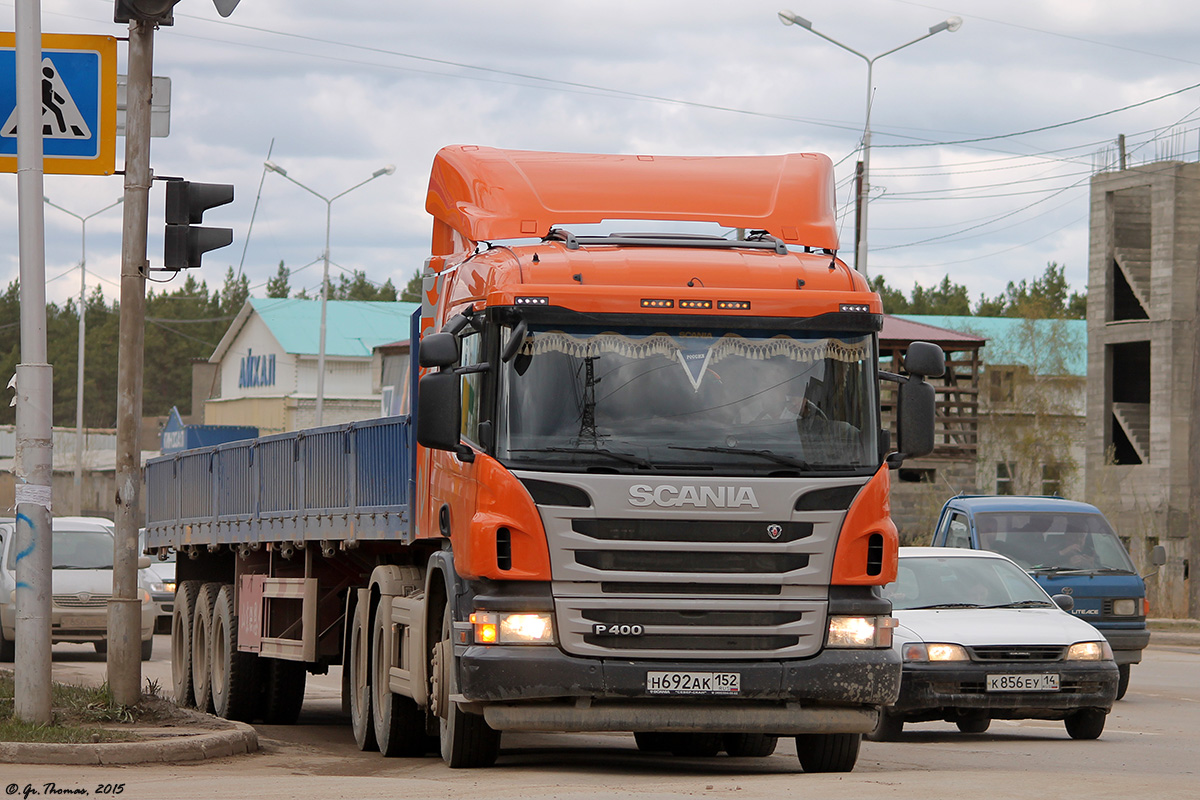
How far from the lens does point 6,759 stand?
10.8m

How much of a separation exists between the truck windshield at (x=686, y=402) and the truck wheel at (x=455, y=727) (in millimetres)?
1379

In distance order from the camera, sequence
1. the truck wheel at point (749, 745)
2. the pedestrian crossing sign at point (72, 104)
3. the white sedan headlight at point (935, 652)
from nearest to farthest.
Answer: the pedestrian crossing sign at point (72, 104)
the truck wheel at point (749, 745)
the white sedan headlight at point (935, 652)

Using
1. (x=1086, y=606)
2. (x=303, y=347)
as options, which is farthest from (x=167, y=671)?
(x=303, y=347)

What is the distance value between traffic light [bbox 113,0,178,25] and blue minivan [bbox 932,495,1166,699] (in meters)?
10.3

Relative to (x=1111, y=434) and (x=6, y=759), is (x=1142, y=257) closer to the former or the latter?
(x=1111, y=434)

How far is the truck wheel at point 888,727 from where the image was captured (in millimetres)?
14391

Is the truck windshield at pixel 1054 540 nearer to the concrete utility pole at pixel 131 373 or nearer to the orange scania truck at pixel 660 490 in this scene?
the orange scania truck at pixel 660 490

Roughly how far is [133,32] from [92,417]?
117313 millimetres

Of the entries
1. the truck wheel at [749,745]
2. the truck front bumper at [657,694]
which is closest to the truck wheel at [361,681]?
the truck wheel at [749,745]

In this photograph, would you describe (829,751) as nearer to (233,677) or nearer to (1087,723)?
(1087,723)

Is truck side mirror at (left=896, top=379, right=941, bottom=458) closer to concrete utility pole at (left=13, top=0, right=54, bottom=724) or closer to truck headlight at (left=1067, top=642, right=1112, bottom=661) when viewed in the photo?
truck headlight at (left=1067, top=642, right=1112, bottom=661)

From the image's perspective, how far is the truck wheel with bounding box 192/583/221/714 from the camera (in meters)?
17.3

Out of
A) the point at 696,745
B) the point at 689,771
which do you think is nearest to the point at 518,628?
the point at 689,771

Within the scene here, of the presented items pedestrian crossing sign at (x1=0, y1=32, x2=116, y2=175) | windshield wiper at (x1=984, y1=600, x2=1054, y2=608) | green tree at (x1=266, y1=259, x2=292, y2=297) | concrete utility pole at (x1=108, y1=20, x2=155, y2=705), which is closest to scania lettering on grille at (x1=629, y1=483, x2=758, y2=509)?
concrete utility pole at (x1=108, y1=20, x2=155, y2=705)
